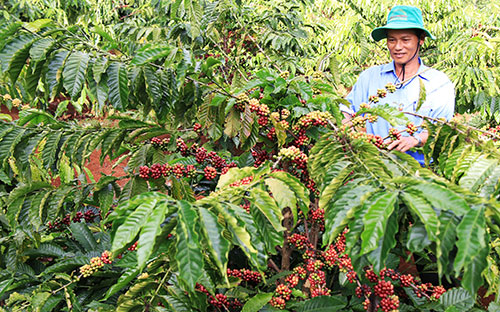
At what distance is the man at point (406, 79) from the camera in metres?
2.15

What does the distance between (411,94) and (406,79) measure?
0.15 m

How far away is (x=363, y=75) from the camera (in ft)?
7.99

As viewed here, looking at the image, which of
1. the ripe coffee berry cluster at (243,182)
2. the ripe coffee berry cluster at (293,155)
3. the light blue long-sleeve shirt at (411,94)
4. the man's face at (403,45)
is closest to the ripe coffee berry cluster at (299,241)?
the ripe coffee berry cluster at (293,155)

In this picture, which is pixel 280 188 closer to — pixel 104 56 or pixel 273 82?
pixel 273 82

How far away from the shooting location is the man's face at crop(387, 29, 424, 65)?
227 cm

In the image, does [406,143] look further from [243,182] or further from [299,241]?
[243,182]

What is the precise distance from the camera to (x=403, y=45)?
228cm

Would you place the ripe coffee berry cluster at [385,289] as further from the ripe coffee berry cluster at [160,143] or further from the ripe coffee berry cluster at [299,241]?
the ripe coffee berry cluster at [160,143]

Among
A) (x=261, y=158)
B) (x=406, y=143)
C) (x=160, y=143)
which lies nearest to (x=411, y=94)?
(x=406, y=143)

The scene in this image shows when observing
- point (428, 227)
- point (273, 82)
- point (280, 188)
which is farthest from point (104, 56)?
point (428, 227)

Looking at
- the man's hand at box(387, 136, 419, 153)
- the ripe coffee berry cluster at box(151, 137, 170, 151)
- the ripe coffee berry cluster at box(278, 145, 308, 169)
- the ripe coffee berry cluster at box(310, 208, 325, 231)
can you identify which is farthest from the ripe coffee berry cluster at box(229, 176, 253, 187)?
the man's hand at box(387, 136, 419, 153)

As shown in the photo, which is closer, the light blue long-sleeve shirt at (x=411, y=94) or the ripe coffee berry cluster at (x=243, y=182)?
the ripe coffee berry cluster at (x=243, y=182)

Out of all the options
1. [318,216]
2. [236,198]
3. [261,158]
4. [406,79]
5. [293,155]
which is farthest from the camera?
[406,79]

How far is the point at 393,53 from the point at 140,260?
192 cm
